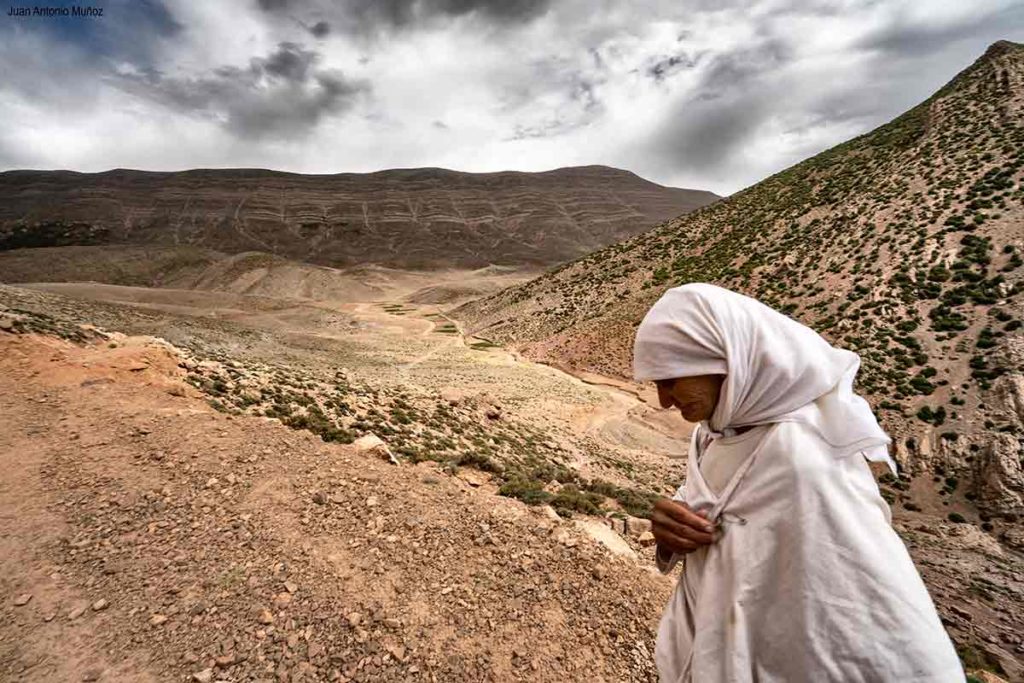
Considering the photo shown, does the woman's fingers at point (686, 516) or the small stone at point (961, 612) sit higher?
the woman's fingers at point (686, 516)

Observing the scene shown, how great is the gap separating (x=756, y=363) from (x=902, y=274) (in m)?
28.6

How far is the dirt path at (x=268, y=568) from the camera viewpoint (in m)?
4.26

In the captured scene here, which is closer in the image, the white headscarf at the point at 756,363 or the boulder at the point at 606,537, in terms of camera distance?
the white headscarf at the point at 756,363

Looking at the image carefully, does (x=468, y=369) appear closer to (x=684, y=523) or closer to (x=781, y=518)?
(x=684, y=523)

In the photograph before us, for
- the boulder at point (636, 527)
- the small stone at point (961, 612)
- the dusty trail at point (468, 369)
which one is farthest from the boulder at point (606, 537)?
the dusty trail at point (468, 369)

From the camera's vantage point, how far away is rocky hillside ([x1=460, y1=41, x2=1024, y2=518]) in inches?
627

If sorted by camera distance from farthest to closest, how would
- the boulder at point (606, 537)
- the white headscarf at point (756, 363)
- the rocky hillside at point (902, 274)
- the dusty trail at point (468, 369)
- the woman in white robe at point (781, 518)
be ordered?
the dusty trail at point (468, 369)
the rocky hillside at point (902, 274)
the boulder at point (606, 537)
the white headscarf at point (756, 363)
the woman in white robe at point (781, 518)

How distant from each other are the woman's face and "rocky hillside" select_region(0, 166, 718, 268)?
4719 inches

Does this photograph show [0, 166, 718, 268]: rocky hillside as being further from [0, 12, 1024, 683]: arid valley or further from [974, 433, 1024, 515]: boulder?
[974, 433, 1024, 515]: boulder

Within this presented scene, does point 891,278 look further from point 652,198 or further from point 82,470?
point 652,198

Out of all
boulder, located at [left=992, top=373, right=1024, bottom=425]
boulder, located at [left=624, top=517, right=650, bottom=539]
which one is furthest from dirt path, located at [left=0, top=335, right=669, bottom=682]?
boulder, located at [left=992, top=373, right=1024, bottom=425]

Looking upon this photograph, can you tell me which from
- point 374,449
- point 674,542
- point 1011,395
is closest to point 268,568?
point 374,449

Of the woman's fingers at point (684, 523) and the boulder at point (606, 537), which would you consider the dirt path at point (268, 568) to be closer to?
the boulder at point (606, 537)

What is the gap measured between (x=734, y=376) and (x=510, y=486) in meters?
7.21
